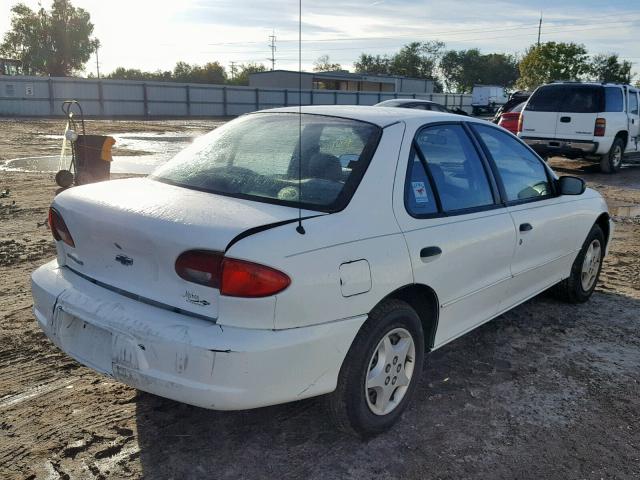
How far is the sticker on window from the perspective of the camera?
123 inches

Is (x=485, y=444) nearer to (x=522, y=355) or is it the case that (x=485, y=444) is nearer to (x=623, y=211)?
(x=522, y=355)

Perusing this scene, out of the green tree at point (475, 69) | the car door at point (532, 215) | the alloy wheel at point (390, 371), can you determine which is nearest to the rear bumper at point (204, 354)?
the alloy wheel at point (390, 371)

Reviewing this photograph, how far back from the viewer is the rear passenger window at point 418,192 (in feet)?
10.0

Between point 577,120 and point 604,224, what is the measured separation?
8583mm

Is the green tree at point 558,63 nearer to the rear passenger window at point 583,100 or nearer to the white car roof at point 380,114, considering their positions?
the rear passenger window at point 583,100

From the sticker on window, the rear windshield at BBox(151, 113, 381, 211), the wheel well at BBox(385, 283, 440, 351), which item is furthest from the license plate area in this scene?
the sticker on window

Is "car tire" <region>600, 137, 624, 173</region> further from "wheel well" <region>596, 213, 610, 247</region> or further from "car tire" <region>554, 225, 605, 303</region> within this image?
"car tire" <region>554, 225, 605, 303</region>

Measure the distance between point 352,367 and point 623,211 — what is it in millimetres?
8138

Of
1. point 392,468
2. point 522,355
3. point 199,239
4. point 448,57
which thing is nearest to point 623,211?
point 522,355

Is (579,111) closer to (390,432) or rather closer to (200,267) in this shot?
(390,432)

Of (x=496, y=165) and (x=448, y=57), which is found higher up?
(x=448, y=57)

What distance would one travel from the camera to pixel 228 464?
2.71 m

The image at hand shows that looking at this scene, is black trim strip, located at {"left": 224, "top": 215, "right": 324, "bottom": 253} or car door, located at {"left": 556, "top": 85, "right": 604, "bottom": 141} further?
car door, located at {"left": 556, "top": 85, "right": 604, "bottom": 141}

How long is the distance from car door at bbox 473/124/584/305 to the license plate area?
8.38 ft
